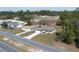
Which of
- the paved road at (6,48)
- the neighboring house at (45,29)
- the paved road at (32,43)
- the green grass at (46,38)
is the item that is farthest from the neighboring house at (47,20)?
the paved road at (6,48)

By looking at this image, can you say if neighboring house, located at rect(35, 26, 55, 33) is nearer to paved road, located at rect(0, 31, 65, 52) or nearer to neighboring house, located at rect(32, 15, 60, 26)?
neighboring house, located at rect(32, 15, 60, 26)

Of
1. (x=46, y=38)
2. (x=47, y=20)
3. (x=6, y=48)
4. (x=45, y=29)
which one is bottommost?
(x=6, y=48)

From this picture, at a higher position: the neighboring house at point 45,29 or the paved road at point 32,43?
the neighboring house at point 45,29

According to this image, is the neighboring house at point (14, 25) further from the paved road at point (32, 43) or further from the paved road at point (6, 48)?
the paved road at point (6, 48)

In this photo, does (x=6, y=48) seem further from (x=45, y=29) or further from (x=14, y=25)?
(x=45, y=29)

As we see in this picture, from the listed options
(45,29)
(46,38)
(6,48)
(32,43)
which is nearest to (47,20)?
(45,29)

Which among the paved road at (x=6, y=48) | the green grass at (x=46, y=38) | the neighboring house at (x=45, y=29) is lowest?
the paved road at (x=6, y=48)

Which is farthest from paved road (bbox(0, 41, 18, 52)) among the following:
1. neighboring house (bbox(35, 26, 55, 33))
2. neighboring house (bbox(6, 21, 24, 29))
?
neighboring house (bbox(35, 26, 55, 33))

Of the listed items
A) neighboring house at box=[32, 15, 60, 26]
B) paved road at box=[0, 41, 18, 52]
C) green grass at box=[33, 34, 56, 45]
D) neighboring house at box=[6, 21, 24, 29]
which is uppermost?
neighboring house at box=[32, 15, 60, 26]
